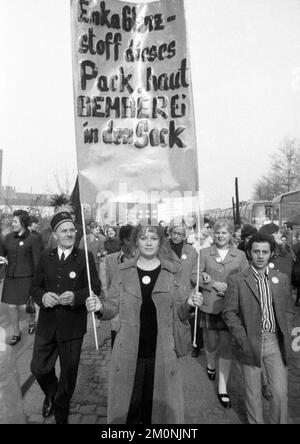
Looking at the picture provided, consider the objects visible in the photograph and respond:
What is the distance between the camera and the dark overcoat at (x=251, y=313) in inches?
124

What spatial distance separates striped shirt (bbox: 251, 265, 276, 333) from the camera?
3199mm

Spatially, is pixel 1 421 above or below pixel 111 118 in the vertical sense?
below

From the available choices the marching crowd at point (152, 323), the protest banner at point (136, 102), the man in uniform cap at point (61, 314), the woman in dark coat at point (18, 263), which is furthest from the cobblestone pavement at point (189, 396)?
the protest banner at point (136, 102)

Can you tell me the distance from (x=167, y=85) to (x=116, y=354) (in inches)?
85.0

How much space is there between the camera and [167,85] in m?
3.13

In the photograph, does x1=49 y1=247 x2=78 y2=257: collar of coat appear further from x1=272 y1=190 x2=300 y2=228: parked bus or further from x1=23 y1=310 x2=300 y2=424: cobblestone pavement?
x1=272 y1=190 x2=300 y2=228: parked bus

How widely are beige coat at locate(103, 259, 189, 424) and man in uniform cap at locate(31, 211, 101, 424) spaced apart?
683mm

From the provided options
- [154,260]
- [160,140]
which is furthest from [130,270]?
[160,140]

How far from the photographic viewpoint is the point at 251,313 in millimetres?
3217

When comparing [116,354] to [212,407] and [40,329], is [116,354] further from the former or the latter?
[212,407]

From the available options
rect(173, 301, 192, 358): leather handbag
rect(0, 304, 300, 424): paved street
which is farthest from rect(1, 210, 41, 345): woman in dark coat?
rect(173, 301, 192, 358): leather handbag

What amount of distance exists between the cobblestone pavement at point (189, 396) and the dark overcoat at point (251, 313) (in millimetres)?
838

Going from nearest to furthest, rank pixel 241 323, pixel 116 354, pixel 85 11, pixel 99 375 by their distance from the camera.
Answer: pixel 116 354 → pixel 85 11 → pixel 241 323 → pixel 99 375

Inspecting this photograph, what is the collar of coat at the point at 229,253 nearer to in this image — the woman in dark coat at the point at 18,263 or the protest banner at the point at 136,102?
the protest banner at the point at 136,102
